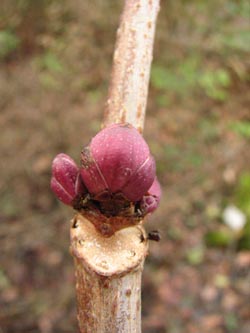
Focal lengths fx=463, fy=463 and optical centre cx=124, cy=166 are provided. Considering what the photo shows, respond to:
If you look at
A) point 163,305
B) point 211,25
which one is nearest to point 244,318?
point 163,305

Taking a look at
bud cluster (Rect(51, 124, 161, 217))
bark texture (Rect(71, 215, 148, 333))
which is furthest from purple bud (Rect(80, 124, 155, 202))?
bark texture (Rect(71, 215, 148, 333))

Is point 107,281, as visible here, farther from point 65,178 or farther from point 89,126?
point 89,126

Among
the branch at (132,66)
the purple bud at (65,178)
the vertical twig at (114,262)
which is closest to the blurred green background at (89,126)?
the branch at (132,66)

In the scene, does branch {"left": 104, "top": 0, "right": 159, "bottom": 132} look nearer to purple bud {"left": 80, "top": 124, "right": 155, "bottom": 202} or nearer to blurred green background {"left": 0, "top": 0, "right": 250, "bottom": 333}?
purple bud {"left": 80, "top": 124, "right": 155, "bottom": 202}

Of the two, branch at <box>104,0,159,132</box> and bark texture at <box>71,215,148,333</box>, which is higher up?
branch at <box>104,0,159,132</box>

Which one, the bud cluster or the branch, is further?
the branch
